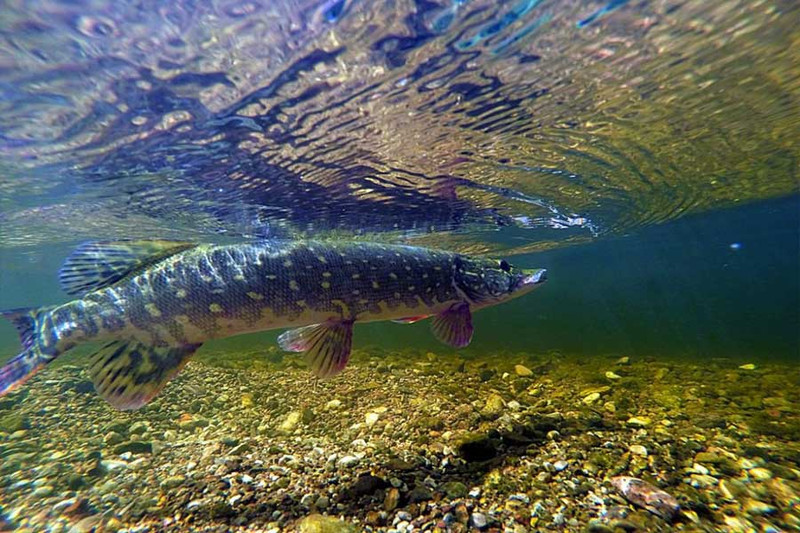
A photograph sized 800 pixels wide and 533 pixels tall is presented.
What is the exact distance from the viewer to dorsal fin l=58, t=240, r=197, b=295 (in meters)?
3.60

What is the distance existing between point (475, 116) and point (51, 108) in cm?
720

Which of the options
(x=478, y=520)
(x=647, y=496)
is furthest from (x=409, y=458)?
(x=647, y=496)

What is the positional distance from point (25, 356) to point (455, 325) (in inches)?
162

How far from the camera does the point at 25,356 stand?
307 centimetres

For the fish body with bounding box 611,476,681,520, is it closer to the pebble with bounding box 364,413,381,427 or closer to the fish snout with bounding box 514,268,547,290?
the fish snout with bounding box 514,268,547,290

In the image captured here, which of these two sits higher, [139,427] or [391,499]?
[139,427]

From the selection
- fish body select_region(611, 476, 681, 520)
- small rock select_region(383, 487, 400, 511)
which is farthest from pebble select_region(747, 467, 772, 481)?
small rock select_region(383, 487, 400, 511)

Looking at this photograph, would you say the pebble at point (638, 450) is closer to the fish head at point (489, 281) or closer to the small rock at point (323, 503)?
the fish head at point (489, 281)

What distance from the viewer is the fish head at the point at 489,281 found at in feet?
14.4

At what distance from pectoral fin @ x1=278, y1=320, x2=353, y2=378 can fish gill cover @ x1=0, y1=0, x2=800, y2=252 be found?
3832 millimetres

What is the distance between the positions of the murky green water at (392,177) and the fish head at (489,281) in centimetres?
159

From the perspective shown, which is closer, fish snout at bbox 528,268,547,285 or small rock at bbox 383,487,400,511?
small rock at bbox 383,487,400,511

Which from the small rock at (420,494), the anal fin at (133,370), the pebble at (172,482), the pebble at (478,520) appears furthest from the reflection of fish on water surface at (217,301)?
the pebble at (478,520)

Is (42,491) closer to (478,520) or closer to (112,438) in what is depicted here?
(112,438)
